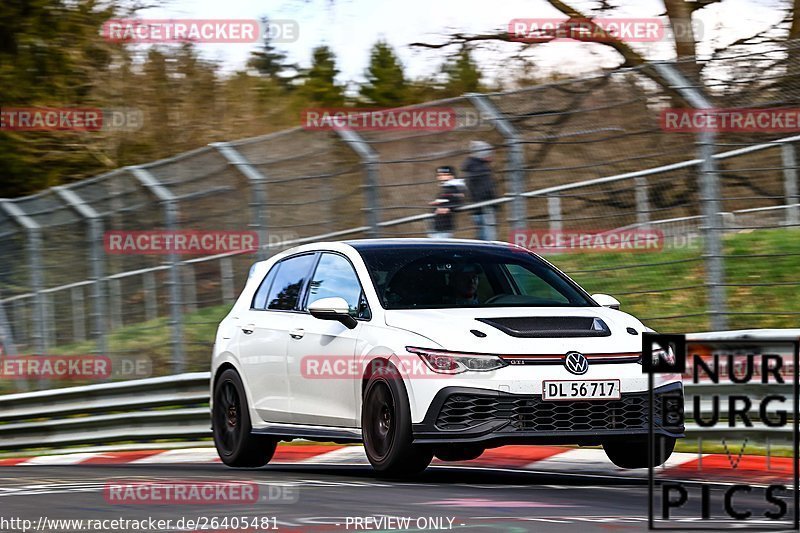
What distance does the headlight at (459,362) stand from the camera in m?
8.73

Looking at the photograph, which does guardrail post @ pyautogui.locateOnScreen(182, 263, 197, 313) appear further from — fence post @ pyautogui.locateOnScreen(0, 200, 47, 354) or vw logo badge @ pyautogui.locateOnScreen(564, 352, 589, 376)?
vw logo badge @ pyautogui.locateOnScreen(564, 352, 589, 376)

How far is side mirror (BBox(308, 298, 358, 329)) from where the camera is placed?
9.56 meters

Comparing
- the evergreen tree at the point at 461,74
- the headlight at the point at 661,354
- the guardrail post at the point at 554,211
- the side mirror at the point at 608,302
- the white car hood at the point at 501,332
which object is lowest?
the headlight at the point at 661,354

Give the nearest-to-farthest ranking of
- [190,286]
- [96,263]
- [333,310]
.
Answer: [333,310] < [190,286] < [96,263]

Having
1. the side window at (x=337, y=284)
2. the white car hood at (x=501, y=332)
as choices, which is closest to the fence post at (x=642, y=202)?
the side window at (x=337, y=284)

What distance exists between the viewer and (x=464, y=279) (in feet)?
32.9

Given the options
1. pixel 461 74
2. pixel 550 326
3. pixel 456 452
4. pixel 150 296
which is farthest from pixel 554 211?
pixel 461 74

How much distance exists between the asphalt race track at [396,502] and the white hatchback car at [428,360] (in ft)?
0.93

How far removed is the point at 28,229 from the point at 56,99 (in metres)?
10.7

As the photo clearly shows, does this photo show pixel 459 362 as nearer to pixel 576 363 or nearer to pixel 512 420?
pixel 512 420

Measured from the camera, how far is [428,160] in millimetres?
14156

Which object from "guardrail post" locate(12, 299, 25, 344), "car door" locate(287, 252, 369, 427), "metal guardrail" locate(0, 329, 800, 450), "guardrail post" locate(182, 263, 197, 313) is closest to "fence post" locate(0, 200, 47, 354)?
"guardrail post" locate(12, 299, 25, 344)

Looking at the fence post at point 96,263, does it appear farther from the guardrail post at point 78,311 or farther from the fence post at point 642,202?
the fence post at point 642,202

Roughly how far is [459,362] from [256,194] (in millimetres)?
6227
